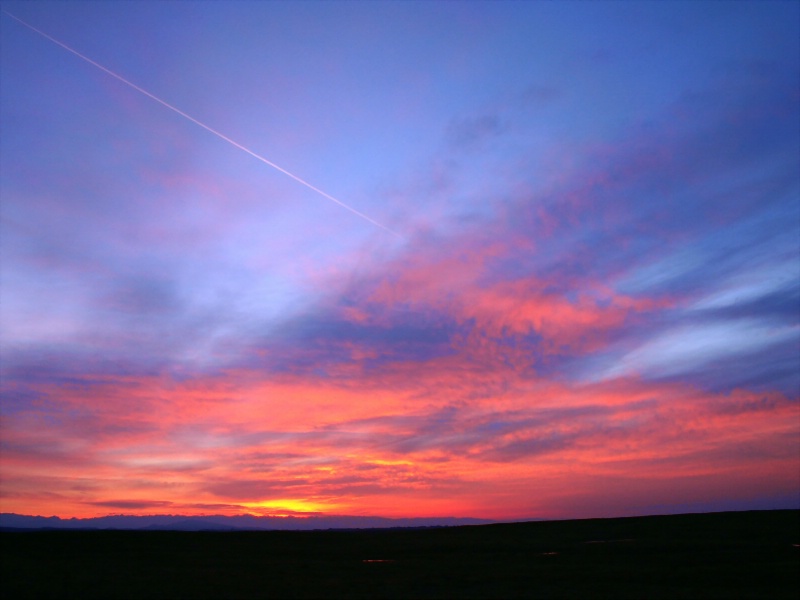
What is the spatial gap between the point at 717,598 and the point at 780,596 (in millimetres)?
2999

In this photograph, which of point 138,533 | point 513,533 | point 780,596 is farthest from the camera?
point 513,533

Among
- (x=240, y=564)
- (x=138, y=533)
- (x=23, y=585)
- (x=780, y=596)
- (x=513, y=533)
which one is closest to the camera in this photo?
(x=780, y=596)

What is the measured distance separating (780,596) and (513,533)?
1866 inches

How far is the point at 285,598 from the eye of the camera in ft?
97.3

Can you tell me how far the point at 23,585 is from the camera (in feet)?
102

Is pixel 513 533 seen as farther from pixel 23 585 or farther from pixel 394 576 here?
pixel 23 585

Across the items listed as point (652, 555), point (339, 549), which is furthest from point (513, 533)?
point (652, 555)

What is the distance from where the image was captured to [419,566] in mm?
42188

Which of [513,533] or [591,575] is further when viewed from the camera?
[513,533]

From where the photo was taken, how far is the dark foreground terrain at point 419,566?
3100 cm

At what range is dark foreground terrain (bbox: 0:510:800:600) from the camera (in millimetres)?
31000

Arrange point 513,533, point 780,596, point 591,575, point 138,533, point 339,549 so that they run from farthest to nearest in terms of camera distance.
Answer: point 513,533, point 138,533, point 339,549, point 591,575, point 780,596

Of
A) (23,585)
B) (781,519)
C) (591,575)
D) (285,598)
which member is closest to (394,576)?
(285,598)

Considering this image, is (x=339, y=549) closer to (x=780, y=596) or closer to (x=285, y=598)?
(x=285, y=598)
